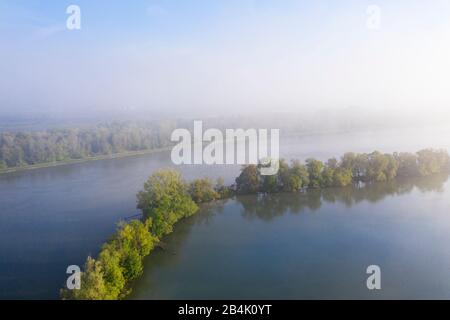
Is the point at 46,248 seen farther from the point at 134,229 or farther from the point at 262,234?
the point at 262,234

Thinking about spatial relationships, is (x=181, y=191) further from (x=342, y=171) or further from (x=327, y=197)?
(x=342, y=171)

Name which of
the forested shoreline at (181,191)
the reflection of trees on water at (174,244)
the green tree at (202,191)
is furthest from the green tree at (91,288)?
the green tree at (202,191)

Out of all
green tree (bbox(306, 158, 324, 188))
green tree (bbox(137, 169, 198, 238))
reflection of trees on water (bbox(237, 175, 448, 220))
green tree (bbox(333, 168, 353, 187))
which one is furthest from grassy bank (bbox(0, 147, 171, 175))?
green tree (bbox(333, 168, 353, 187))

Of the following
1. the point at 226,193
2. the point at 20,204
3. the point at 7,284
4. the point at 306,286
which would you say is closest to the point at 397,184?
the point at 226,193

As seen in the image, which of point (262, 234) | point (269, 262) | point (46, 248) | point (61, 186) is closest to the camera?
point (269, 262)

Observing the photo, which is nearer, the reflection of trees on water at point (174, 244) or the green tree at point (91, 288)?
the green tree at point (91, 288)

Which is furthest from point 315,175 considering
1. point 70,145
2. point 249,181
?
point 70,145

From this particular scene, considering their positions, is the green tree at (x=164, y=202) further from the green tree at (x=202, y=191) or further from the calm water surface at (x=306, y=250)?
the green tree at (x=202, y=191)
